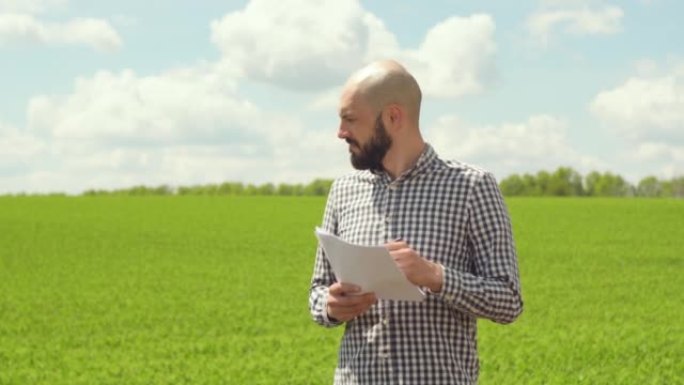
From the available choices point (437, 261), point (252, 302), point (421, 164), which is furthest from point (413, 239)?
point (252, 302)

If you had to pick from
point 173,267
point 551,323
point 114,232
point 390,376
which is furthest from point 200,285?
point 390,376

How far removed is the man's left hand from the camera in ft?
11.3

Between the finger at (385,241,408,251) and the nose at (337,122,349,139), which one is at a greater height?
the nose at (337,122,349,139)

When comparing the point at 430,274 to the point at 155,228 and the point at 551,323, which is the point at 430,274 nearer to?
the point at 551,323

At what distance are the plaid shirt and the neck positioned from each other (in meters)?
0.02

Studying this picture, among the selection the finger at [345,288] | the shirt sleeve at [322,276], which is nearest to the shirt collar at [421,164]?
the shirt sleeve at [322,276]

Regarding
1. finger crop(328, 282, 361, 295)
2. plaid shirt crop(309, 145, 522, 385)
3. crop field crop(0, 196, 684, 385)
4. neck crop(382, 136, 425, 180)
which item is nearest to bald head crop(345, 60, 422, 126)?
neck crop(382, 136, 425, 180)

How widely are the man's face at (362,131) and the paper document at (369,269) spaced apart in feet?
1.05

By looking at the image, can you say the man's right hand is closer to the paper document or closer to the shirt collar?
the paper document

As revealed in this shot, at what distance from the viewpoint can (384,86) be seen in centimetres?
362

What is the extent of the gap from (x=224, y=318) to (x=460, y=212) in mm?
15741

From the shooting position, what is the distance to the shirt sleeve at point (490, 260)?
3613 millimetres

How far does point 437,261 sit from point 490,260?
168mm

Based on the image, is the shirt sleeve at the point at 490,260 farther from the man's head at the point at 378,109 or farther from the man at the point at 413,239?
the man's head at the point at 378,109
